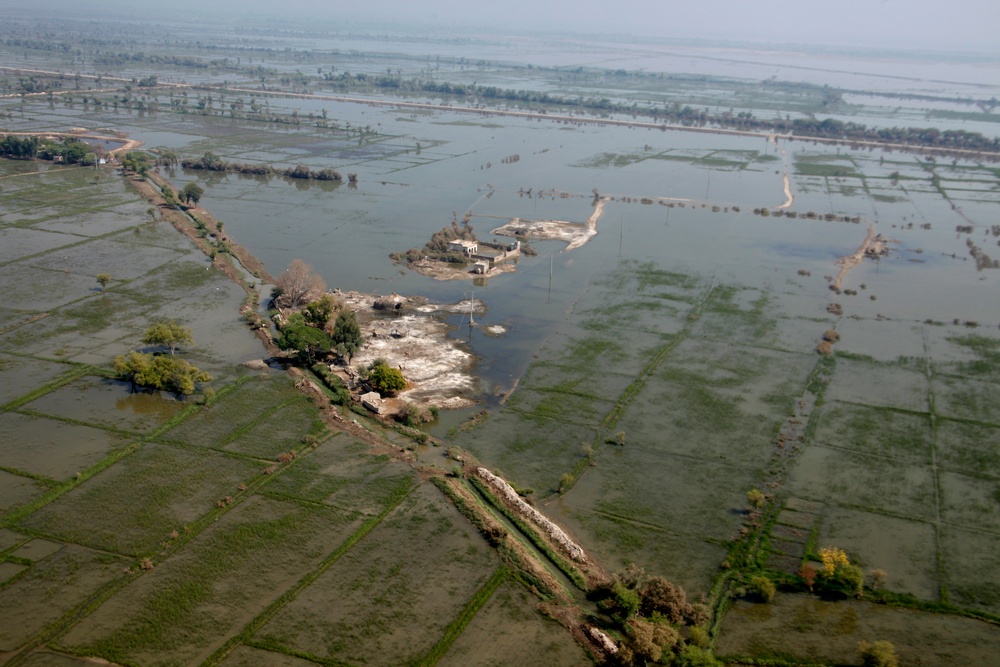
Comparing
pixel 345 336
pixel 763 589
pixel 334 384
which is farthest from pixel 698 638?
pixel 345 336

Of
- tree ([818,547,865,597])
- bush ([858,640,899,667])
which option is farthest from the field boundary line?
bush ([858,640,899,667])

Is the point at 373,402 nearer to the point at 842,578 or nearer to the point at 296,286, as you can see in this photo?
the point at 296,286

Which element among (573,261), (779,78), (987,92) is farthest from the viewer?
(779,78)

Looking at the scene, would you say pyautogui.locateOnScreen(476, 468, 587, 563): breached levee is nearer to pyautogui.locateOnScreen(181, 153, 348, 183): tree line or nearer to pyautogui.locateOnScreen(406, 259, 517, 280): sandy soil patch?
pyautogui.locateOnScreen(406, 259, 517, 280): sandy soil patch

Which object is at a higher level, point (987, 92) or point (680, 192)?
point (987, 92)

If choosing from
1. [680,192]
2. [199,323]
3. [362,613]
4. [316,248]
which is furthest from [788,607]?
[680,192]

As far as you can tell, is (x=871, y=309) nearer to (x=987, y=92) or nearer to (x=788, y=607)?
(x=788, y=607)

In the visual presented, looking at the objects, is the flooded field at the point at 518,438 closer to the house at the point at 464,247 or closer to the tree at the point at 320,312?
the tree at the point at 320,312

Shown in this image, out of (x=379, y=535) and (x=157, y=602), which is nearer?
(x=157, y=602)

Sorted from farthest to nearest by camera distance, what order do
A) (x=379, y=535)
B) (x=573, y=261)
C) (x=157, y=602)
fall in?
(x=573, y=261) → (x=379, y=535) → (x=157, y=602)
